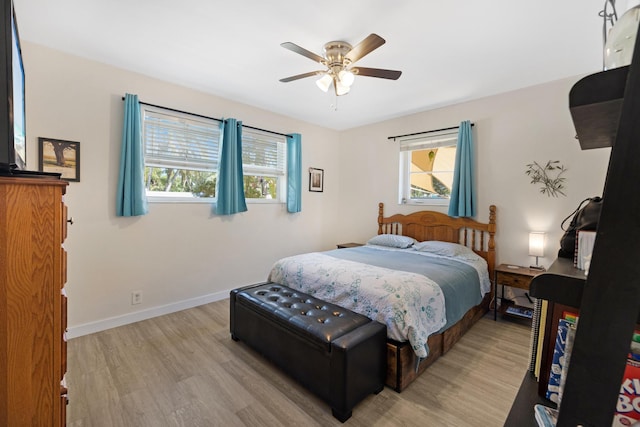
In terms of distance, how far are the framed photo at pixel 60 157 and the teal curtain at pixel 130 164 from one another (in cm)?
34

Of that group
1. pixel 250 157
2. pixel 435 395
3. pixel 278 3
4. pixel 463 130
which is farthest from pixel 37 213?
pixel 463 130

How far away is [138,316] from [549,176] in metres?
4.68

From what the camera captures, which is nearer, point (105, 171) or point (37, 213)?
point (37, 213)

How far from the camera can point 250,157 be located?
13.1ft

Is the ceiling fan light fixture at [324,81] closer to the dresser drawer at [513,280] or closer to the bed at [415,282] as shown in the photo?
the bed at [415,282]

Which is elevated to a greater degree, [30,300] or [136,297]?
[30,300]

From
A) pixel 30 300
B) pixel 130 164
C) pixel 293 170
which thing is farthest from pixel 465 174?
pixel 30 300

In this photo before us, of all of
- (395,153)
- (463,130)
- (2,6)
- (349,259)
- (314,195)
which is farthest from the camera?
(314,195)

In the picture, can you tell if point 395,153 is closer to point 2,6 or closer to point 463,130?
point 463,130

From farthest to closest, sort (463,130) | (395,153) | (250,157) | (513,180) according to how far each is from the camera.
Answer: (395,153) → (250,157) → (463,130) → (513,180)

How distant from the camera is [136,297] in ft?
9.97

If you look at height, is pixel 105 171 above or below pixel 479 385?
above

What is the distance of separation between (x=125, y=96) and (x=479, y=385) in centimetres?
399

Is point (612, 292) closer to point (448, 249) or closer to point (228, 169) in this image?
Answer: point (448, 249)
